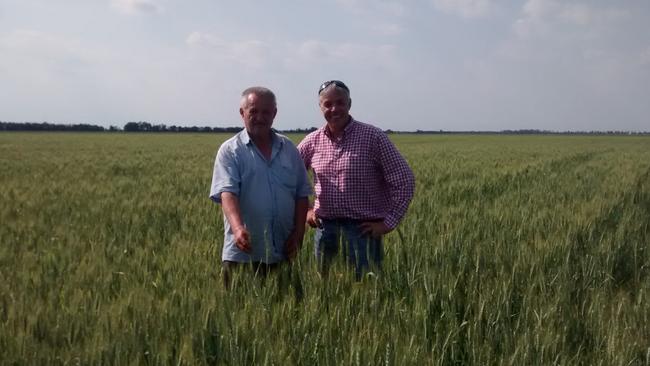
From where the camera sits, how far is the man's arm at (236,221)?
2.34m

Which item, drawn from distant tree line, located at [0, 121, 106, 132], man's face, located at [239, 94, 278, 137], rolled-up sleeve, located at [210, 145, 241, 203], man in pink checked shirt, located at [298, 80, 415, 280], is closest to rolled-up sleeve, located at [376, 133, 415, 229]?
man in pink checked shirt, located at [298, 80, 415, 280]

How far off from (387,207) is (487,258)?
812 mm

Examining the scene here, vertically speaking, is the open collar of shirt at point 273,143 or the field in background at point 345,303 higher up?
the open collar of shirt at point 273,143

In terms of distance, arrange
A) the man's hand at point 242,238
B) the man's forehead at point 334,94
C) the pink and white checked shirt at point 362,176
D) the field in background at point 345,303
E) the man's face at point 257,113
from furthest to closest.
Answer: the pink and white checked shirt at point 362,176, the man's forehead at point 334,94, the man's face at point 257,113, the man's hand at point 242,238, the field in background at point 345,303

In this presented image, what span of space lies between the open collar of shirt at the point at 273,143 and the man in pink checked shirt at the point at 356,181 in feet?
1.04

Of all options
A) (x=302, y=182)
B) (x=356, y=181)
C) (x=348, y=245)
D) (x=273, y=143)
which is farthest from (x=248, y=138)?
(x=348, y=245)

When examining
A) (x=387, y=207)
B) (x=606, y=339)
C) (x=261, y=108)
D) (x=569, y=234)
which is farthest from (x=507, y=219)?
(x=261, y=108)

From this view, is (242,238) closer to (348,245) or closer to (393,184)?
(348,245)

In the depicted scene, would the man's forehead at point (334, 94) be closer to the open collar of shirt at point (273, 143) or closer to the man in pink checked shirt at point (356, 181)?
the man in pink checked shirt at point (356, 181)

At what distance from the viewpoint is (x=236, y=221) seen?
2.38m

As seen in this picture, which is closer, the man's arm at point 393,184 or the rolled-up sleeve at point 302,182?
the rolled-up sleeve at point 302,182

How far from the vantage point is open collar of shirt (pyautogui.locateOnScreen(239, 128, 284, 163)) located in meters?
2.54

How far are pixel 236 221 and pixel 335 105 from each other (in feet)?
2.74

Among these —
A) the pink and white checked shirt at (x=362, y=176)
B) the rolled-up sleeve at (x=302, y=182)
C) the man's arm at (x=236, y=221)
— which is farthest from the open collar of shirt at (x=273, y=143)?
the pink and white checked shirt at (x=362, y=176)
